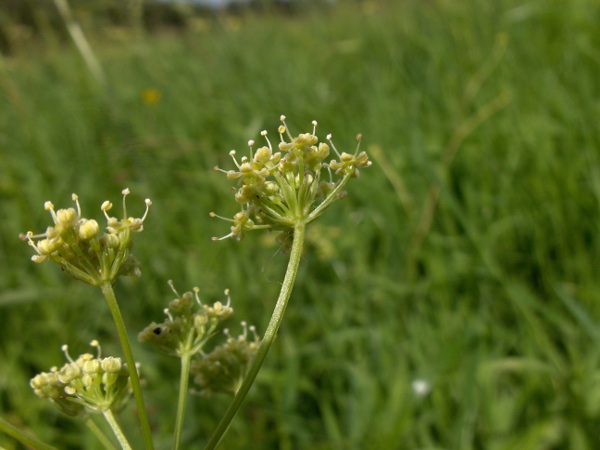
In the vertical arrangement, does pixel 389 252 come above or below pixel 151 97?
below

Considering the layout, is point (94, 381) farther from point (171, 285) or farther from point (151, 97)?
point (151, 97)

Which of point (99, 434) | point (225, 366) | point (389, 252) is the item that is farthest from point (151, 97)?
point (99, 434)

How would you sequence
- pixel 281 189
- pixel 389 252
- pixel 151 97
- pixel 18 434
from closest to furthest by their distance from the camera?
pixel 18 434
pixel 281 189
pixel 389 252
pixel 151 97

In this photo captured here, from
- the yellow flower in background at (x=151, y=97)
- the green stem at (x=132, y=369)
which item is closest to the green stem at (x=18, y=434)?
the green stem at (x=132, y=369)

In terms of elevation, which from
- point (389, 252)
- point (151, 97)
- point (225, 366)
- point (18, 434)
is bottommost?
point (18, 434)

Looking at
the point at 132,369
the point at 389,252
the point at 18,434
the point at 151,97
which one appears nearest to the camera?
the point at 18,434

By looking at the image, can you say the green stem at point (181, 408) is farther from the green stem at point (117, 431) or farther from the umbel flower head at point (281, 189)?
the umbel flower head at point (281, 189)

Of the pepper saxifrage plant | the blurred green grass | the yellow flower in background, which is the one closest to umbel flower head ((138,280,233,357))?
the pepper saxifrage plant
